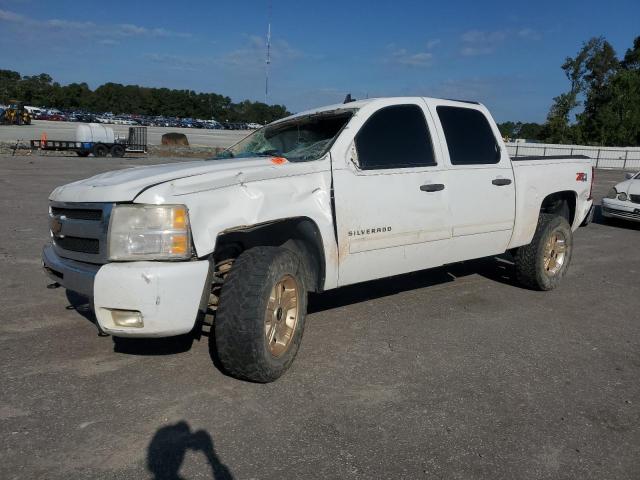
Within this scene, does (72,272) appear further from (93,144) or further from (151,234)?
(93,144)

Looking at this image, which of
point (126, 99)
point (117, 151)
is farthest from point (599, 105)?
point (126, 99)

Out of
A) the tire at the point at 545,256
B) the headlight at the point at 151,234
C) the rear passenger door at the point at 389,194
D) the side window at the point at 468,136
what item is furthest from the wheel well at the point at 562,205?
the headlight at the point at 151,234

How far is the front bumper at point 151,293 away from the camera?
3160mm

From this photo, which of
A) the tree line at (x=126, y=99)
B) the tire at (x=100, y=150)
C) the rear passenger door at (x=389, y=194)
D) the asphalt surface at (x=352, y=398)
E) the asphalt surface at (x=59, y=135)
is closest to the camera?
the asphalt surface at (x=352, y=398)

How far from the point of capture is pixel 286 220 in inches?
152

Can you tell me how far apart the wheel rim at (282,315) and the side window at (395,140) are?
1143mm

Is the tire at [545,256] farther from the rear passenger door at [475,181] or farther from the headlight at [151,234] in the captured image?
the headlight at [151,234]

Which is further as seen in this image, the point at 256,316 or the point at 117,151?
the point at 117,151

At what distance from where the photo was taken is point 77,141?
2892 centimetres

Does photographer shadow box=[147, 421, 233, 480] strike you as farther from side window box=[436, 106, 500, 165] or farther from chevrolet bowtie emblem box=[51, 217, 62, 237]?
side window box=[436, 106, 500, 165]

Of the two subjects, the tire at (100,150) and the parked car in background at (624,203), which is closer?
the parked car in background at (624,203)

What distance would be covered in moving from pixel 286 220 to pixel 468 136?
2335 millimetres

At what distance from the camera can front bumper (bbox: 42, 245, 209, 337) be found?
10.4 ft

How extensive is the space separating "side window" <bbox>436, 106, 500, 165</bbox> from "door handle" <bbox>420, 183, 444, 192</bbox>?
35 centimetres
